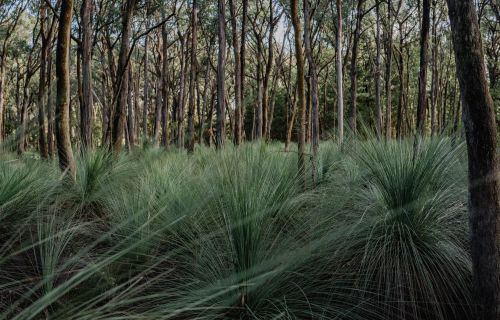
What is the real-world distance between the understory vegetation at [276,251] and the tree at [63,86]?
5.64 ft

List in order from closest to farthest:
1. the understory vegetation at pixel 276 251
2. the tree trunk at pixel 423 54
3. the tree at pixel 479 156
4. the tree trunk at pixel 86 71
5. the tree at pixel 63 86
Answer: the tree at pixel 479 156 → the understory vegetation at pixel 276 251 → the tree trunk at pixel 423 54 → the tree at pixel 63 86 → the tree trunk at pixel 86 71

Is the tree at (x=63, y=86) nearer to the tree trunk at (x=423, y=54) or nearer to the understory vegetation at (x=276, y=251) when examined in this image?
the understory vegetation at (x=276, y=251)

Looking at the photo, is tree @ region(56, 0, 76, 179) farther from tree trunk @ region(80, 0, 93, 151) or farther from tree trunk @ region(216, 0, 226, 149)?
tree trunk @ region(216, 0, 226, 149)

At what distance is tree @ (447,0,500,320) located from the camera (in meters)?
2.28

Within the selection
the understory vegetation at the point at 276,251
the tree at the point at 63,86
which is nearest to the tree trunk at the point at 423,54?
the understory vegetation at the point at 276,251

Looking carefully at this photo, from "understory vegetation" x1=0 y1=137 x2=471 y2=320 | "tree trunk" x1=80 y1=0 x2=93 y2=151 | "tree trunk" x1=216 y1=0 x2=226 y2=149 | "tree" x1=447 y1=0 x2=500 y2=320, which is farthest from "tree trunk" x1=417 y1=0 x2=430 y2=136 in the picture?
"tree trunk" x1=80 y1=0 x2=93 y2=151

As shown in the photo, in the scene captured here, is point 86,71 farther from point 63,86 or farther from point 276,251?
point 276,251

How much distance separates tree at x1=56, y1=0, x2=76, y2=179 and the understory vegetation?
1719 mm

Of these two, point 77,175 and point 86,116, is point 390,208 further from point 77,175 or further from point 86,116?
point 86,116

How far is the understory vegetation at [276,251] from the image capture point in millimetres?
2531

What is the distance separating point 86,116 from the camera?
9633 mm

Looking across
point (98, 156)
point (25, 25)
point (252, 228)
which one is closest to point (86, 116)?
point (98, 156)

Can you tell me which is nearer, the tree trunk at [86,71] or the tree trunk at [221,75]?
the tree trunk at [86,71]

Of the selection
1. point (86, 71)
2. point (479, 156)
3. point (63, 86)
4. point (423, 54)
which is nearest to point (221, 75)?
point (86, 71)
